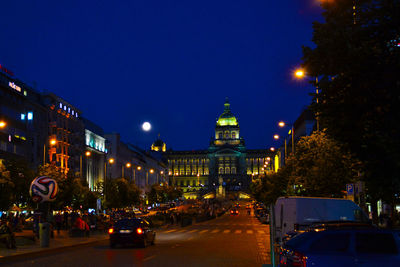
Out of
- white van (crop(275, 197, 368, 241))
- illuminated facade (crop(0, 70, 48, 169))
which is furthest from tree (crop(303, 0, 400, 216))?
illuminated facade (crop(0, 70, 48, 169))

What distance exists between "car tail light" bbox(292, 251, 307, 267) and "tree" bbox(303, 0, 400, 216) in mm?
3206

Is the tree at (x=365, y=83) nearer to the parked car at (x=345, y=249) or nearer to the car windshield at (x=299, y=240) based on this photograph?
the parked car at (x=345, y=249)

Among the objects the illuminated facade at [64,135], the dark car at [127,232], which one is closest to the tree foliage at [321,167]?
the dark car at [127,232]

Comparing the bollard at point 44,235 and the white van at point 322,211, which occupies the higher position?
the white van at point 322,211

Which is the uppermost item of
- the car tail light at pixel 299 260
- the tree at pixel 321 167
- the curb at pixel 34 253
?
the tree at pixel 321 167

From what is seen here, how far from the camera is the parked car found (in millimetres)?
10297

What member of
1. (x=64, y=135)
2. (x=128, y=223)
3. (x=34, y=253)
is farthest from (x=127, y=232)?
(x=64, y=135)

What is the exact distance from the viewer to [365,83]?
12.8 m

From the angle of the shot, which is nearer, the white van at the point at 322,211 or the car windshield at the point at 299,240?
the car windshield at the point at 299,240

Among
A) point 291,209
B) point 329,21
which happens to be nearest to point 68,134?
point 291,209

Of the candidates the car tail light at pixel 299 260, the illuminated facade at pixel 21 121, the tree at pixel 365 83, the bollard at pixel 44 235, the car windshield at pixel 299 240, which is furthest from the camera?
the illuminated facade at pixel 21 121

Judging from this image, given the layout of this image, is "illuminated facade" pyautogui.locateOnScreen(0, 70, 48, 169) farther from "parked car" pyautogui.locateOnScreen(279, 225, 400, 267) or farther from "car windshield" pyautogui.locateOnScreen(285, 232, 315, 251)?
"parked car" pyautogui.locateOnScreen(279, 225, 400, 267)

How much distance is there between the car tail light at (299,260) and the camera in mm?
10211

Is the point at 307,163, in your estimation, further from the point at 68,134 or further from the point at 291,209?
the point at 68,134
